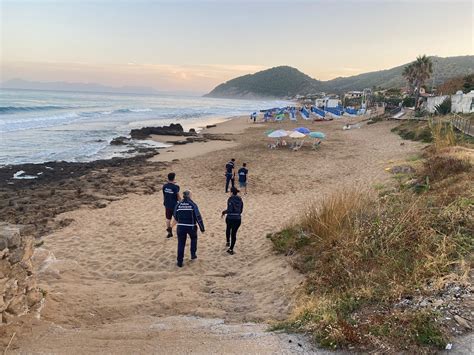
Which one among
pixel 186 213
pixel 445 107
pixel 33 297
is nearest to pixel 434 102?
pixel 445 107

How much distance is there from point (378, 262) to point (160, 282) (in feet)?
12.5

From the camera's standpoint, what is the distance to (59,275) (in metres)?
6.97

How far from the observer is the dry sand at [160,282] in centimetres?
452

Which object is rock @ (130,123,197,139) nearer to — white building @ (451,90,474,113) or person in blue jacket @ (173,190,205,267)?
white building @ (451,90,474,113)

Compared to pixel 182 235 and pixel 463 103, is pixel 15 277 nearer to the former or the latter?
pixel 182 235

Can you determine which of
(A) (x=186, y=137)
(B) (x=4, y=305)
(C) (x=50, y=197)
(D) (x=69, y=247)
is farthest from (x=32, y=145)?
(B) (x=4, y=305)

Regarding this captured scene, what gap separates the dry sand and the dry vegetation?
18.3 inches

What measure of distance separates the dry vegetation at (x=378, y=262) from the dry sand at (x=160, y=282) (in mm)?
464

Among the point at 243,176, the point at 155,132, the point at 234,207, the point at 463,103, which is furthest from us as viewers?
the point at 155,132

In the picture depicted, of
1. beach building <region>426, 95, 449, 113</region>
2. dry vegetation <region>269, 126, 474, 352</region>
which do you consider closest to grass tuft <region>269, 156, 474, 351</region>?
dry vegetation <region>269, 126, 474, 352</region>

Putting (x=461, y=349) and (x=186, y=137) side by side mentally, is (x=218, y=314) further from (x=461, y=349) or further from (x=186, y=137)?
(x=186, y=137)

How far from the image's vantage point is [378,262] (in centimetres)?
568

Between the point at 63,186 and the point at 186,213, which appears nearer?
the point at 186,213

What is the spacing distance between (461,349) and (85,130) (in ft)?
124
